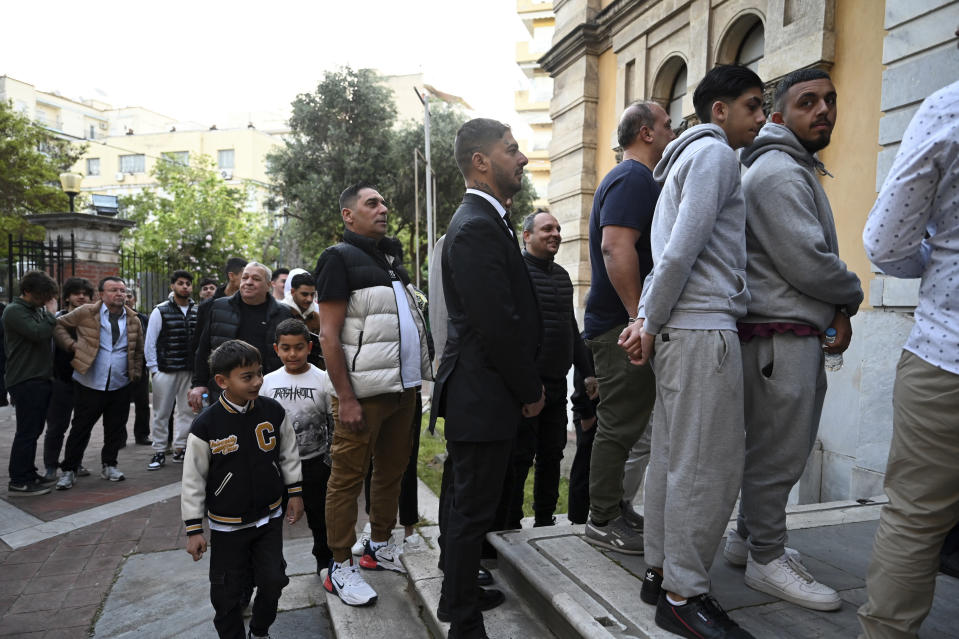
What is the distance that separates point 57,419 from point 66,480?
67 cm

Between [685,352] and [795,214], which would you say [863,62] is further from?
[685,352]

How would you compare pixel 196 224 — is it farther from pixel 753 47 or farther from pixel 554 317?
pixel 554 317

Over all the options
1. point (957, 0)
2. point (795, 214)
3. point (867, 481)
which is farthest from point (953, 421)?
point (957, 0)

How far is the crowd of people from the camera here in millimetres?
1983

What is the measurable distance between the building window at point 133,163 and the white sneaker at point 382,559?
61506 millimetres

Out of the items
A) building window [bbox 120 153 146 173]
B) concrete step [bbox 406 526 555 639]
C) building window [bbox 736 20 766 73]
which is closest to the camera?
concrete step [bbox 406 526 555 639]

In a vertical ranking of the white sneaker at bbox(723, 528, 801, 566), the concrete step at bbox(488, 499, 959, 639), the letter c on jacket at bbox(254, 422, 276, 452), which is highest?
the letter c on jacket at bbox(254, 422, 276, 452)

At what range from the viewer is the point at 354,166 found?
2500 centimetres

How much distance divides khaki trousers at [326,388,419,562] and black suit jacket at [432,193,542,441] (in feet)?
2.67

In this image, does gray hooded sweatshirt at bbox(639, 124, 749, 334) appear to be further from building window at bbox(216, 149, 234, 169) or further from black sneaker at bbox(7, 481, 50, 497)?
building window at bbox(216, 149, 234, 169)

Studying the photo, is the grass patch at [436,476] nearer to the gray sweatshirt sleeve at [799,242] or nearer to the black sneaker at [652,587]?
the black sneaker at [652,587]

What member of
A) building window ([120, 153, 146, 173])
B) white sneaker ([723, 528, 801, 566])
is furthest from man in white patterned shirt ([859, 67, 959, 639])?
building window ([120, 153, 146, 173])

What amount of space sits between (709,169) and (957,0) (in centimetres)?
359

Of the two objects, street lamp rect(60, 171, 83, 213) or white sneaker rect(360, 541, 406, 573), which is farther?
street lamp rect(60, 171, 83, 213)
